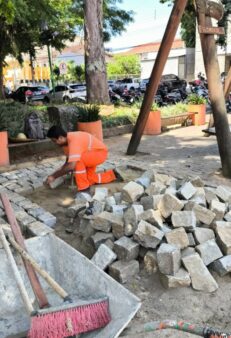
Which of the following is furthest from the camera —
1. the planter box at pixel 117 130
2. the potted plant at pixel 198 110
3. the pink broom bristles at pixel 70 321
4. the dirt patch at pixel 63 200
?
the potted plant at pixel 198 110

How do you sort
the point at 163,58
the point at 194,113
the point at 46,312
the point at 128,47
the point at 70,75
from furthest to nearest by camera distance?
the point at 128,47, the point at 70,75, the point at 194,113, the point at 163,58, the point at 46,312

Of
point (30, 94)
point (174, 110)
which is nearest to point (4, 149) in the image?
point (174, 110)

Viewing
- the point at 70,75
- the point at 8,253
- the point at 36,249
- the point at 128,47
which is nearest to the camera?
the point at 8,253

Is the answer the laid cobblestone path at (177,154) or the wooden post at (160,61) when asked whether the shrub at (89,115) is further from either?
the wooden post at (160,61)

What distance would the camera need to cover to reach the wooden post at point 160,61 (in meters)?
6.55

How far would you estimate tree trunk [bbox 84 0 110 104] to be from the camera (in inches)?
528

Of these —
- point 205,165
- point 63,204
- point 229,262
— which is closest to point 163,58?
point 205,165

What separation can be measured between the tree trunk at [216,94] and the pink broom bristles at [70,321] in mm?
4330

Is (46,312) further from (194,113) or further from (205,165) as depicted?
(194,113)

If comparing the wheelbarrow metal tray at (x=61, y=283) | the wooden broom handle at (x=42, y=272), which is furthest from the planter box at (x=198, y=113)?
the wooden broom handle at (x=42, y=272)

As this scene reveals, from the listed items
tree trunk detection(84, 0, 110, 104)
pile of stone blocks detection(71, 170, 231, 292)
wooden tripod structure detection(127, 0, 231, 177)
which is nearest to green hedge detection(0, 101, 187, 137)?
tree trunk detection(84, 0, 110, 104)

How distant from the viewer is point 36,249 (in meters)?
3.41

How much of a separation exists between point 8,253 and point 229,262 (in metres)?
1.87

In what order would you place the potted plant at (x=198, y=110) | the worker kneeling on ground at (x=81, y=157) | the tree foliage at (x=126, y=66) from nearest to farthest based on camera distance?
1. the worker kneeling on ground at (x=81, y=157)
2. the potted plant at (x=198, y=110)
3. the tree foliage at (x=126, y=66)
